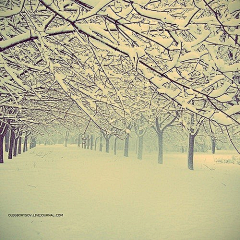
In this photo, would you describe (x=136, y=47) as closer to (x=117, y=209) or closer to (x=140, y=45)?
(x=140, y=45)

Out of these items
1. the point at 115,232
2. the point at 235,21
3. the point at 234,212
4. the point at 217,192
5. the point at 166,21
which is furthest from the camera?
the point at 217,192

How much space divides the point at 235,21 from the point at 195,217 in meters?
5.17

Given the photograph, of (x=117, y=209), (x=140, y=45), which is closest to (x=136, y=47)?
(x=140, y=45)

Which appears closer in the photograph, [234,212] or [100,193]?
[234,212]

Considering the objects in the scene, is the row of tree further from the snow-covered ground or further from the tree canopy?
the snow-covered ground

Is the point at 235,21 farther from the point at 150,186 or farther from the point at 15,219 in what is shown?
the point at 150,186

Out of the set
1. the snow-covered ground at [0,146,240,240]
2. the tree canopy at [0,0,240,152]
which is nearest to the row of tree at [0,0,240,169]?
the tree canopy at [0,0,240,152]

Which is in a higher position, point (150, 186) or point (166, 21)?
point (166, 21)

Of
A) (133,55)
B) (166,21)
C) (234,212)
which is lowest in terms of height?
(234,212)

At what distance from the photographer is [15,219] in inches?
215

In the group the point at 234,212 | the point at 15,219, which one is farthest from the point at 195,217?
the point at 15,219

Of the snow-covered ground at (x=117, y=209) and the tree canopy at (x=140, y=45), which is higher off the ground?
the tree canopy at (x=140, y=45)

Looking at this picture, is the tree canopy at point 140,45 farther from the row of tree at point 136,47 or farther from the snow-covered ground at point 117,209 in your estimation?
the snow-covered ground at point 117,209

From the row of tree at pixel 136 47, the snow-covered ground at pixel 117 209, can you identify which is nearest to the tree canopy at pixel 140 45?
the row of tree at pixel 136 47
